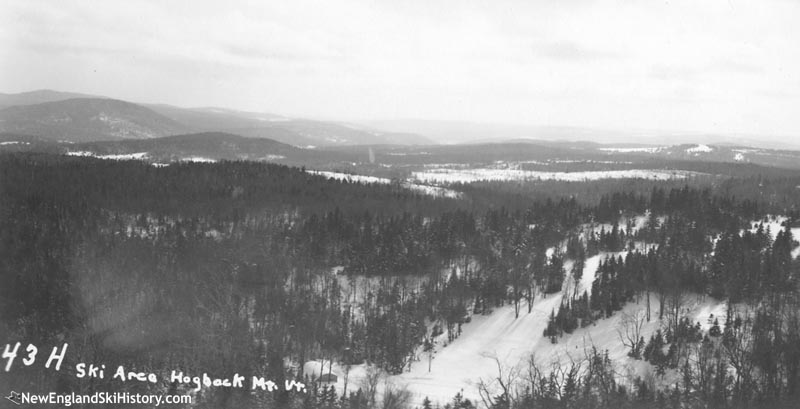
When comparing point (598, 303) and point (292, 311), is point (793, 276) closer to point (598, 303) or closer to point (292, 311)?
point (598, 303)

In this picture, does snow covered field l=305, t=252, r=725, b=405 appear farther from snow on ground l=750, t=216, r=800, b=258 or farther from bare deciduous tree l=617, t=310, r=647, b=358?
snow on ground l=750, t=216, r=800, b=258

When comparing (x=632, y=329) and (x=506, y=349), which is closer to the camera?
(x=632, y=329)

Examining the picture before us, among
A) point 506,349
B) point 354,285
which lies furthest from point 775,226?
point 354,285

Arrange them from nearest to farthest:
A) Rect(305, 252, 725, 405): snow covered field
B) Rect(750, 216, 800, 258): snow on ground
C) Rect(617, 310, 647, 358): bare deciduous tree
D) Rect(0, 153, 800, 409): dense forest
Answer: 1. Rect(0, 153, 800, 409): dense forest
2. Rect(305, 252, 725, 405): snow covered field
3. Rect(617, 310, 647, 358): bare deciduous tree
4. Rect(750, 216, 800, 258): snow on ground

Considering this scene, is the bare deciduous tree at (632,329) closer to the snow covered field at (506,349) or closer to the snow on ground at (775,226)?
the snow covered field at (506,349)

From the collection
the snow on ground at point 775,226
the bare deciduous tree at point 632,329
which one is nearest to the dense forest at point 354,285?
the bare deciduous tree at point 632,329

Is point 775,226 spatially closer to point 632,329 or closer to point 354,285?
point 632,329

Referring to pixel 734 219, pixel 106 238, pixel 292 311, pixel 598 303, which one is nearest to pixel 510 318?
pixel 598 303

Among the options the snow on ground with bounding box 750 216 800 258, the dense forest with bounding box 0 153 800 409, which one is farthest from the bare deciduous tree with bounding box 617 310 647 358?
the snow on ground with bounding box 750 216 800 258

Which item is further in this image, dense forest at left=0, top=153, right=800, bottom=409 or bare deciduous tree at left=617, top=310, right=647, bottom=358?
bare deciduous tree at left=617, top=310, right=647, bottom=358
